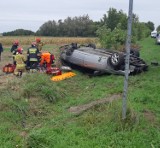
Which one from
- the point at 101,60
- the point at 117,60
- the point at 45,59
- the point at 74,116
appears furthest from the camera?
the point at 45,59

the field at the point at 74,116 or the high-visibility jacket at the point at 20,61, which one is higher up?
the high-visibility jacket at the point at 20,61

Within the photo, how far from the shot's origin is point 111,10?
42.8 meters

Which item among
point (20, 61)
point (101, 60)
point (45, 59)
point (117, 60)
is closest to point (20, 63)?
point (20, 61)

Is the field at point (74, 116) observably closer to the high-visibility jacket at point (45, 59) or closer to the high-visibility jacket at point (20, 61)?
the high-visibility jacket at point (20, 61)

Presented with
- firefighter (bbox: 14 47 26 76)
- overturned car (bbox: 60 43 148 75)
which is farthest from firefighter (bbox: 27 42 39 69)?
overturned car (bbox: 60 43 148 75)

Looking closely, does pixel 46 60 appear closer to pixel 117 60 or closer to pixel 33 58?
pixel 33 58

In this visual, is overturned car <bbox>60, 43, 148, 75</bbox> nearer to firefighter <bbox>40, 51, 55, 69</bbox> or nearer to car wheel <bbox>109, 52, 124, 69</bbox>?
car wheel <bbox>109, 52, 124, 69</bbox>

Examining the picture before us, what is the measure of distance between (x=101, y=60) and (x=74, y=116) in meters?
5.88

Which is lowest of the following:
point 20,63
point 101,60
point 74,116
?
point 74,116

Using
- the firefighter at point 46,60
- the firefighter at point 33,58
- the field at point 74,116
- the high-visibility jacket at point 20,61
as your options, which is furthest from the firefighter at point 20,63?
the field at point 74,116

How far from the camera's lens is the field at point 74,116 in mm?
6398

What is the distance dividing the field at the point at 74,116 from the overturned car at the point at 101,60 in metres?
1.46

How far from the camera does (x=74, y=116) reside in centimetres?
781

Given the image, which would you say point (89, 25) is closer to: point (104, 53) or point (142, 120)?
point (104, 53)
